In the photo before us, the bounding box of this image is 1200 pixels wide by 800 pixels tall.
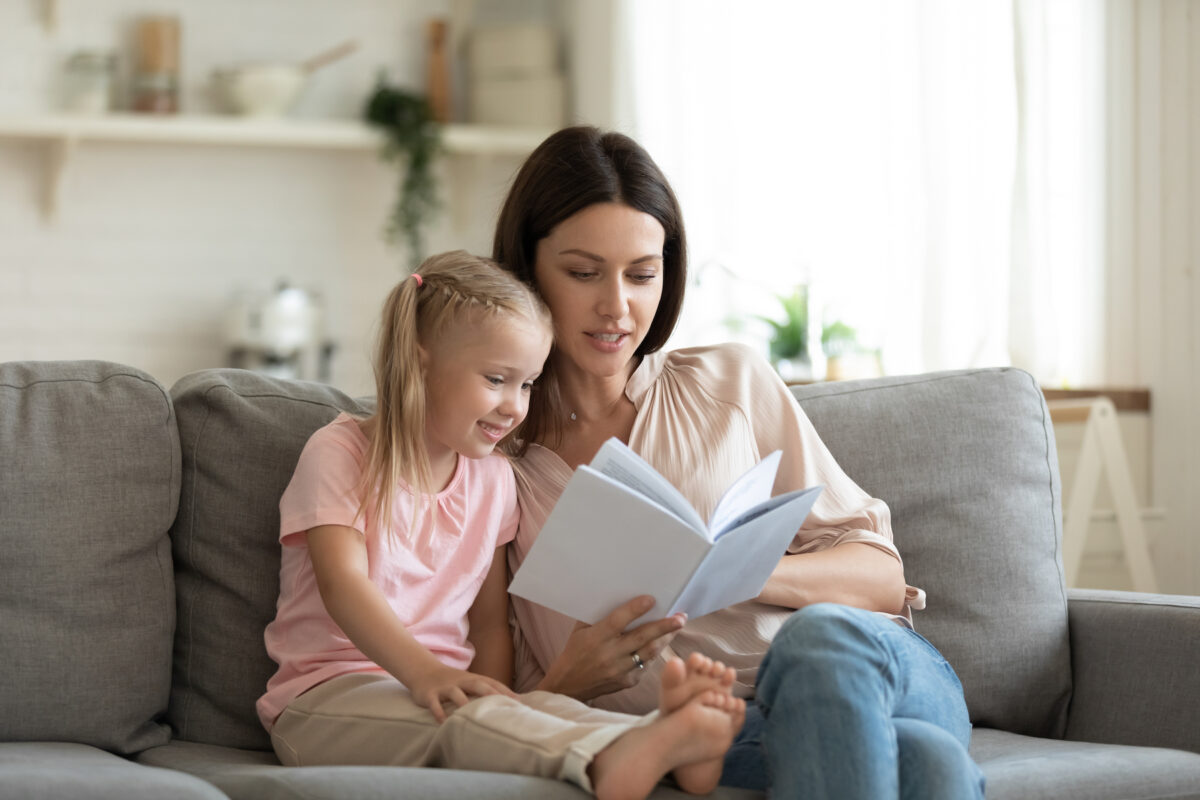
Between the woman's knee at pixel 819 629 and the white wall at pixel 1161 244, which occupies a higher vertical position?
the white wall at pixel 1161 244

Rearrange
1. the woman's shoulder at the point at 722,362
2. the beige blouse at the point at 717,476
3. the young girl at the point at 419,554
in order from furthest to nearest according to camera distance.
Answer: the woman's shoulder at the point at 722,362, the beige blouse at the point at 717,476, the young girl at the point at 419,554

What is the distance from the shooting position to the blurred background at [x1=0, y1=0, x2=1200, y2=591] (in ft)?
9.85

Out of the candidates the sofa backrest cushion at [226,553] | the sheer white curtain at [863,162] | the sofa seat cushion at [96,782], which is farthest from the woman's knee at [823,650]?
the sheer white curtain at [863,162]

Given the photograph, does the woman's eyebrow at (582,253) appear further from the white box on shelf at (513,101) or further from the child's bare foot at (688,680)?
the white box on shelf at (513,101)

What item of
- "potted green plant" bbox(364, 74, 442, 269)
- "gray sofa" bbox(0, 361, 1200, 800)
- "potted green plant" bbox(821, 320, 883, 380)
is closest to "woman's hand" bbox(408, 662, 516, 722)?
"gray sofa" bbox(0, 361, 1200, 800)

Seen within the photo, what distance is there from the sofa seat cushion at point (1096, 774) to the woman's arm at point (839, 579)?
24cm

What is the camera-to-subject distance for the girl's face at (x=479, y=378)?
1585 millimetres

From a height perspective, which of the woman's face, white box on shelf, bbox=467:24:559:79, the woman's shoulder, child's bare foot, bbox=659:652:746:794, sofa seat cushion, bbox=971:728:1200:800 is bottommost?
sofa seat cushion, bbox=971:728:1200:800

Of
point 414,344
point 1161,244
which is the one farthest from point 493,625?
point 1161,244

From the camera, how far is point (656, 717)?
4.17 feet

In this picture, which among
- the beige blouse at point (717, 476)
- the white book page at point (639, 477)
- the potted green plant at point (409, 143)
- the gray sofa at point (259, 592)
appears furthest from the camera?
the potted green plant at point (409, 143)

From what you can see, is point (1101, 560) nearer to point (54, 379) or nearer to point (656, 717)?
point (656, 717)

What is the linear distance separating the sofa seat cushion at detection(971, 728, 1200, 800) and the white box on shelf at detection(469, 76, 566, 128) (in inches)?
136

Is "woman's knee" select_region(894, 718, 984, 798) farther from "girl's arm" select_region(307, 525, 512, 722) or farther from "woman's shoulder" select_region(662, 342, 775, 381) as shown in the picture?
"woman's shoulder" select_region(662, 342, 775, 381)
